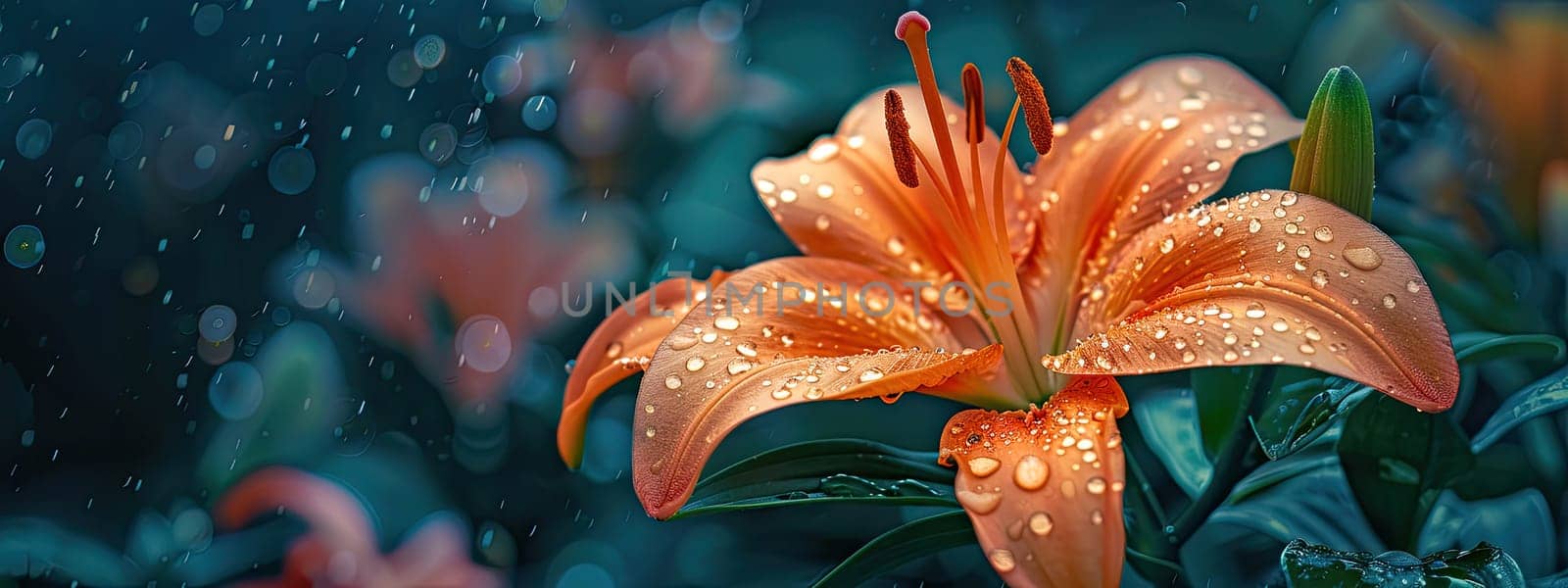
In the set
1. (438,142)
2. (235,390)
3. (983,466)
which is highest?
(983,466)

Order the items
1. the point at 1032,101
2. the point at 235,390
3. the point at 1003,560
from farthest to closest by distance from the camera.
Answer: the point at 235,390 < the point at 1032,101 < the point at 1003,560

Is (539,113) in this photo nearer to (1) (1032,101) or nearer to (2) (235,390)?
(2) (235,390)

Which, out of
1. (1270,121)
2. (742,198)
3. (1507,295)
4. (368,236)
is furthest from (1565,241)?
(368,236)

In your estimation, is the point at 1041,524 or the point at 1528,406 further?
the point at 1528,406

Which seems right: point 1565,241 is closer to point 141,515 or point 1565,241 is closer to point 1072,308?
point 1072,308

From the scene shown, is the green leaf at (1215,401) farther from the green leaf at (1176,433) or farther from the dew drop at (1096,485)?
the dew drop at (1096,485)

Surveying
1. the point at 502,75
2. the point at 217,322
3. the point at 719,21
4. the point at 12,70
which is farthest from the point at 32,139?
the point at 719,21
